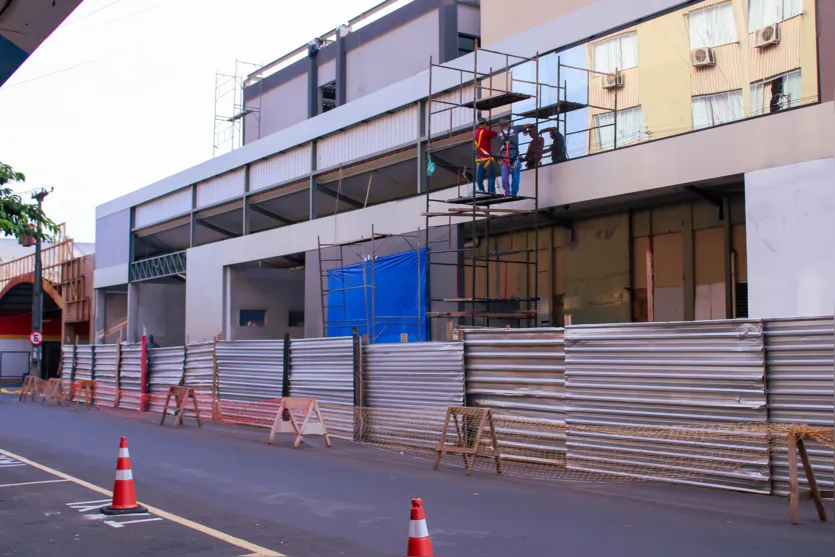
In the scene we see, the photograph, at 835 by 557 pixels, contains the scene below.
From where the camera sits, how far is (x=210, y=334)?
33.4 m

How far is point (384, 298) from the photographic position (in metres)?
24.1

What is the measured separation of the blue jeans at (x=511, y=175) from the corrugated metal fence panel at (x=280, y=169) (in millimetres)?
10749

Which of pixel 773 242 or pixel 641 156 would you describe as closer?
pixel 773 242

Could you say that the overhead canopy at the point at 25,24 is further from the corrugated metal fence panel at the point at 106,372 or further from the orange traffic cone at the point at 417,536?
the corrugated metal fence panel at the point at 106,372

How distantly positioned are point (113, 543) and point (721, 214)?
46.5 ft

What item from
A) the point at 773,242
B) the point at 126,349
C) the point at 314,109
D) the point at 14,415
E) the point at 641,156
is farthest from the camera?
the point at 314,109

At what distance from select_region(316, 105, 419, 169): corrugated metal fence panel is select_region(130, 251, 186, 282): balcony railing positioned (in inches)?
401

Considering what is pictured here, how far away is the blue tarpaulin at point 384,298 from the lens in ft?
75.6

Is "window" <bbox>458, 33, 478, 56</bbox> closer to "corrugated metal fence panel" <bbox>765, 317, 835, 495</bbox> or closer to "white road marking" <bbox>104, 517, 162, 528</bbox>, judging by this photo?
"corrugated metal fence panel" <bbox>765, 317, 835, 495</bbox>

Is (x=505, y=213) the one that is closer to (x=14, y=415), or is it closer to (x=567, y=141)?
(x=567, y=141)

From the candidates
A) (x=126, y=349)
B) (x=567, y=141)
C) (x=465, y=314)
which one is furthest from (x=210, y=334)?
(x=567, y=141)

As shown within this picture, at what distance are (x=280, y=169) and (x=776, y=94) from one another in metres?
18.4

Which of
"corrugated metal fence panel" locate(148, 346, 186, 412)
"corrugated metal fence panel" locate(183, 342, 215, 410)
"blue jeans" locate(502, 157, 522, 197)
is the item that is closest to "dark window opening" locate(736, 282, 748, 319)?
"blue jeans" locate(502, 157, 522, 197)

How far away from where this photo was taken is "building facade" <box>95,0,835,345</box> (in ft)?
50.9
